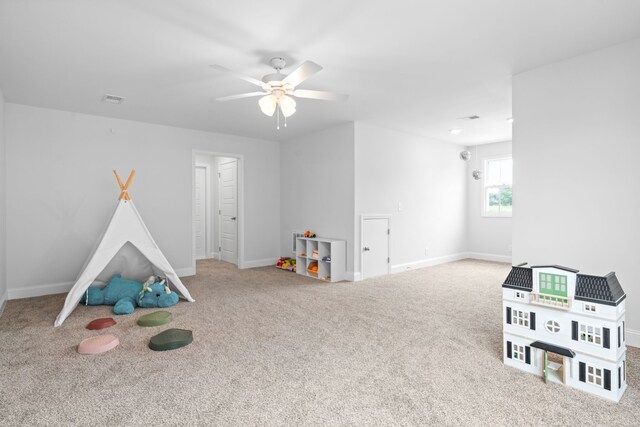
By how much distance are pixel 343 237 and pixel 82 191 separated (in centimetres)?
385

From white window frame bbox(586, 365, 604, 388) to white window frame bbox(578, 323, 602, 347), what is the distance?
0.50 feet

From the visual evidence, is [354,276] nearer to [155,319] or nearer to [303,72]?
[155,319]

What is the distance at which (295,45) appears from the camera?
281cm

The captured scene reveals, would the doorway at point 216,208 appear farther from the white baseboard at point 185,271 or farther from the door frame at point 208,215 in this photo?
the white baseboard at point 185,271

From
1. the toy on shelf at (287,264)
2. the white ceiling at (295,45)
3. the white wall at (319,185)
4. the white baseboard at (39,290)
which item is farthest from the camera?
the toy on shelf at (287,264)

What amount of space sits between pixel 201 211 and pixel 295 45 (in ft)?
18.4

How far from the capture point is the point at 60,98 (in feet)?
13.4

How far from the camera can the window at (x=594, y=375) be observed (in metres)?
2.05

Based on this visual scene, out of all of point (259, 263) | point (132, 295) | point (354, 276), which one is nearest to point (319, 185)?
point (354, 276)

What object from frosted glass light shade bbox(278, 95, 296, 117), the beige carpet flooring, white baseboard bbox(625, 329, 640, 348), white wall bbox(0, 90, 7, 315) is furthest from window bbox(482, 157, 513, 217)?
white wall bbox(0, 90, 7, 315)

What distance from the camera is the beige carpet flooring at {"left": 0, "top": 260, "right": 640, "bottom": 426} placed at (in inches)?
74.0

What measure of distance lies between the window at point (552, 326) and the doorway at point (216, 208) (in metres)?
5.48

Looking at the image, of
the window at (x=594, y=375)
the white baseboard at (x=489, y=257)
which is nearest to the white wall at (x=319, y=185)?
the window at (x=594, y=375)

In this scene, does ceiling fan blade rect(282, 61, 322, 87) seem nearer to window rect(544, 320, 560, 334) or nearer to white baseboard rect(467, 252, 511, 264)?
window rect(544, 320, 560, 334)
